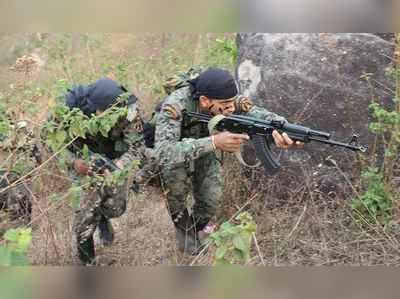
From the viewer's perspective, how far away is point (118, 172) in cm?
272

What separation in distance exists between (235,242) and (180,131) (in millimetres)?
1871

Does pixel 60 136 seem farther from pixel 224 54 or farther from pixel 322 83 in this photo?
pixel 224 54

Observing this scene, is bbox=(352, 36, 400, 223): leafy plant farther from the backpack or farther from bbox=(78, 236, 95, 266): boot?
bbox=(78, 236, 95, 266): boot

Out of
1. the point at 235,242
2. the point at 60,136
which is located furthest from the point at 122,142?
the point at 235,242

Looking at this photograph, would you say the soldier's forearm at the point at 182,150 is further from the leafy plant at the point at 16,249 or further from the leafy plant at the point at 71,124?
the leafy plant at the point at 16,249

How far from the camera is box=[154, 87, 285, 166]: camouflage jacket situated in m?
3.32

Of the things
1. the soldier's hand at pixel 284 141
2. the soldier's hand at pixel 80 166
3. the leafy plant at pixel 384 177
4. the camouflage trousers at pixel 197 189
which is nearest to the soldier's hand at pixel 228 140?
the soldier's hand at pixel 284 141

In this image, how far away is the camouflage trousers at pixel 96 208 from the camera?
3139 mm

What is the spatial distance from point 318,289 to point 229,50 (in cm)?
390

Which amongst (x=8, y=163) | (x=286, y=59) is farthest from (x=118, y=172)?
(x=286, y=59)

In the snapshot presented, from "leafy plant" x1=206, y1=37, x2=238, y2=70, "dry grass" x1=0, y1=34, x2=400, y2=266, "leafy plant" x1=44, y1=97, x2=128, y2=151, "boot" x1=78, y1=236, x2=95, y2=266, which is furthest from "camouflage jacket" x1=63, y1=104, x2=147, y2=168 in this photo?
"leafy plant" x1=206, y1=37, x2=238, y2=70

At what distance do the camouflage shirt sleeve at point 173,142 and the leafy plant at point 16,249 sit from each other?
74.5 inches

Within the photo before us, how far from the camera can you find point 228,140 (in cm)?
324
